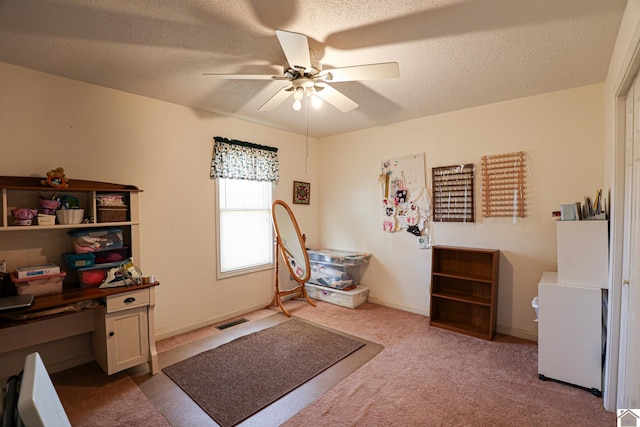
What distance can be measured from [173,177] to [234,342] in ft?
5.88

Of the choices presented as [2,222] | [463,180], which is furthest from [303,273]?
[2,222]

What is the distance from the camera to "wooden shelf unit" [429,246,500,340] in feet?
10.0

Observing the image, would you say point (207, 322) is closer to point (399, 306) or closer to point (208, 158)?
point (208, 158)

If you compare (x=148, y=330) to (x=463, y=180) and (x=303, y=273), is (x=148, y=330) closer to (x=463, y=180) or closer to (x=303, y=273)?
(x=303, y=273)

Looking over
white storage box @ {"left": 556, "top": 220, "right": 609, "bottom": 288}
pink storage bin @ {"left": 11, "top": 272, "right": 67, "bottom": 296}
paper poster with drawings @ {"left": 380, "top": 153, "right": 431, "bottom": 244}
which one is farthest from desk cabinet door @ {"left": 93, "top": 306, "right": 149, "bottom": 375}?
white storage box @ {"left": 556, "top": 220, "right": 609, "bottom": 288}

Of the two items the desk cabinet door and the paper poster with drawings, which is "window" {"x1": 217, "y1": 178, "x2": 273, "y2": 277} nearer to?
the desk cabinet door

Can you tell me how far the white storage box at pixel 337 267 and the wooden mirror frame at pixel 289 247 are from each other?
322 millimetres

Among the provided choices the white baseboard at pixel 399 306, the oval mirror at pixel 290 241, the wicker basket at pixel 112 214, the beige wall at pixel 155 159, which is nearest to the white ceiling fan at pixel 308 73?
the beige wall at pixel 155 159

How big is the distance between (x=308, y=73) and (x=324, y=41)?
0.72 ft

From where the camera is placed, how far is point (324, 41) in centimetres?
196

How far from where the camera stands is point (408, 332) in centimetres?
319

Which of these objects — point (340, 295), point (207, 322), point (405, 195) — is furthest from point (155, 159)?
point (405, 195)

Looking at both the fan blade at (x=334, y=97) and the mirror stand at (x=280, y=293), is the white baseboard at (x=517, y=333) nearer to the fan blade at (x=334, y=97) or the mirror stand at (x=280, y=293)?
the mirror stand at (x=280, y=293)

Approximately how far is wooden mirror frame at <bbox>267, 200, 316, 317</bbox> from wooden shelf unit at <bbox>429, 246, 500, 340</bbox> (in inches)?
61.6
